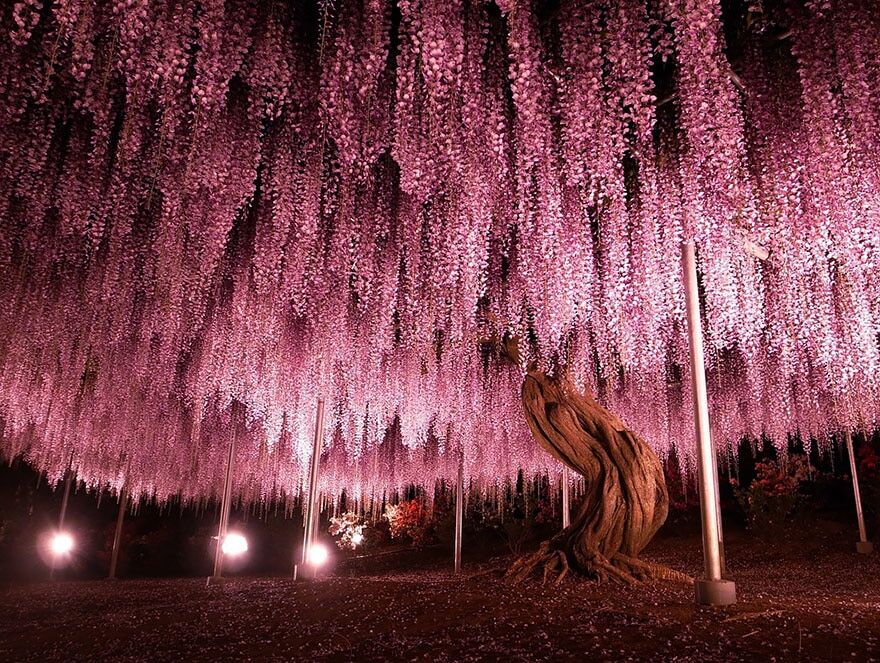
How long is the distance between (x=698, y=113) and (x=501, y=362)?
4.65 meters

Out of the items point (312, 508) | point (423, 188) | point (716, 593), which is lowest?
point (716, 593)

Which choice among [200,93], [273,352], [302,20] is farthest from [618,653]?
[273,352]

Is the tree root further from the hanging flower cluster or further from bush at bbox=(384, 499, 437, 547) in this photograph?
bush at bbox=(384, 499, 437, 547)

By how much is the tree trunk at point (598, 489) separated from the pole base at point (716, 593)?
164cm

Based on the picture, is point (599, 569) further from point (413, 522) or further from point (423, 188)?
point (413, 522)

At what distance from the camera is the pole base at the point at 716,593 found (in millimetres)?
3250

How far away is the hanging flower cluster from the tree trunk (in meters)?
0.49

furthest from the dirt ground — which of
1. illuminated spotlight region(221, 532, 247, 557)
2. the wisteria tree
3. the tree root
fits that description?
illuminated spotlight region(221, 532, 247, 557)

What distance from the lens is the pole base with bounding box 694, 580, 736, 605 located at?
10.7ft

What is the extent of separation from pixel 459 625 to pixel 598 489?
2696 millimetres

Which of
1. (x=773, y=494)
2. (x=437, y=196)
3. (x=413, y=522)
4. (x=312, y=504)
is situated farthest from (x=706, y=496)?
(x=413, y=522)

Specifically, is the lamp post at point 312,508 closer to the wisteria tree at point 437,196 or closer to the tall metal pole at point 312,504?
the tall metal pole at point 312,504

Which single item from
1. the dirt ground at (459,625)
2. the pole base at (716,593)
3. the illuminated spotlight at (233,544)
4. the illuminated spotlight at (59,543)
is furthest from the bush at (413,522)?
the pole base at (716,593)

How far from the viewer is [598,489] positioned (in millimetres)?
5570
